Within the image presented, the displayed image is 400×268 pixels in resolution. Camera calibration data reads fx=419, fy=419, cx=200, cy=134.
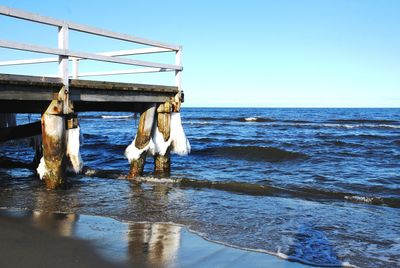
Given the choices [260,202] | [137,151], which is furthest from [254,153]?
[260,202]

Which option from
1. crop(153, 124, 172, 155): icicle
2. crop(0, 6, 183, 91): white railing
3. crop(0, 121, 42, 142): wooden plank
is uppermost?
crop(0, 6, 183, 91): white railing

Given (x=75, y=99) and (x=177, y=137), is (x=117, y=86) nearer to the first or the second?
(x=75, y=99)

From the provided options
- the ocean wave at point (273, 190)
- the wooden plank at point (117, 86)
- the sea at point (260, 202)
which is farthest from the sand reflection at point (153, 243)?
the ocean wave at point (273, 190)

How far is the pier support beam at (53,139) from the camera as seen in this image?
23.6 feet

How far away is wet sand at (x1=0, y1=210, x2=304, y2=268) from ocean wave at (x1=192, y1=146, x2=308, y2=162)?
34.8 ft

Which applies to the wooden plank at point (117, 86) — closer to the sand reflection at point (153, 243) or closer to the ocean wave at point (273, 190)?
the ocean wave at point (273, 190)

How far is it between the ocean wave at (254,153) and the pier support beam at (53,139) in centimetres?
976

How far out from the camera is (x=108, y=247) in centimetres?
504

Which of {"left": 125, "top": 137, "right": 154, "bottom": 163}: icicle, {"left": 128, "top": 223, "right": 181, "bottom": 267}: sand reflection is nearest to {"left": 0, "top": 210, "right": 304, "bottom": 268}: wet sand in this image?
{"left": 128, "top": 223, "right": 181, "bottom": 267}: sand reflection

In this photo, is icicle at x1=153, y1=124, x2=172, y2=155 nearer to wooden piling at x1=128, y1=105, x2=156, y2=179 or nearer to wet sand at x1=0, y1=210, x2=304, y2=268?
wooden piling at x1=128, y1=105, x2=156, y2=179

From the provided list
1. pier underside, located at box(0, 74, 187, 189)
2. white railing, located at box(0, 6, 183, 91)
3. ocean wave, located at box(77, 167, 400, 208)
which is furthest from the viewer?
ocean wave, located at box(77, 167, 400, 208)

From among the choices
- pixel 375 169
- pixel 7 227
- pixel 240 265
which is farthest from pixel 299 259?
pixel 375 169

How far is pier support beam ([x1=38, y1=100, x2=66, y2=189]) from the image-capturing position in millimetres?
7191

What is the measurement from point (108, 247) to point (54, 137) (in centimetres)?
295
